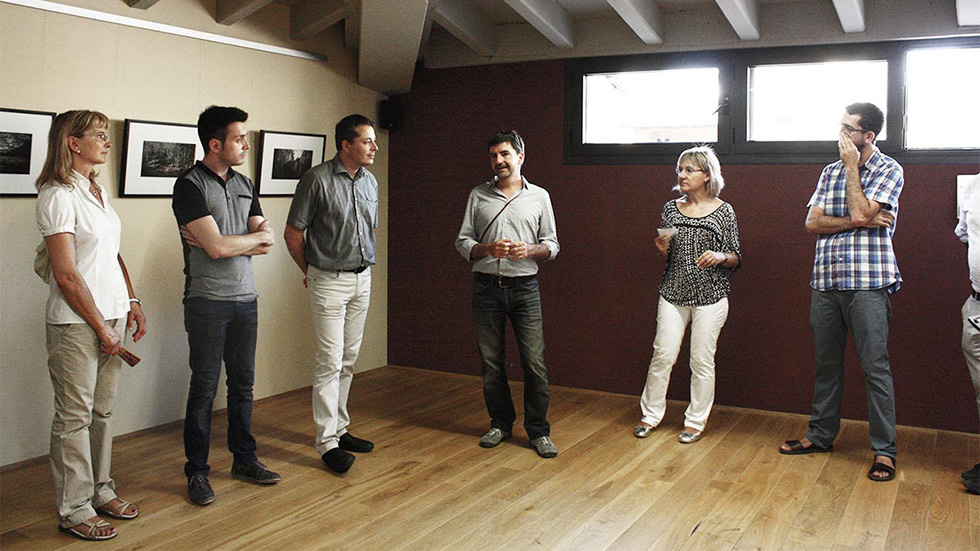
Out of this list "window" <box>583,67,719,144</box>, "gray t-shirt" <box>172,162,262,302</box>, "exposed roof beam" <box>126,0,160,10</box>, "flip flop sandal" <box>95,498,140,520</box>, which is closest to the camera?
"flip flop sandal" <box>95,498,140,520</box>

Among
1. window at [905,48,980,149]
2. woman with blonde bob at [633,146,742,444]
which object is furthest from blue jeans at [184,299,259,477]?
window at [905,48,980,149]

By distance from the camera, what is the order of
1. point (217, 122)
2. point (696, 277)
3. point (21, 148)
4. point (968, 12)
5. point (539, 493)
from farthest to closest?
point (696, 277)
point (968, 12)
point (21, 148)
point (539, 493)
point (217, 122)

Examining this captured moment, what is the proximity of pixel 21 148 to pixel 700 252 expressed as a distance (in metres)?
3.59

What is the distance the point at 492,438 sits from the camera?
15.6ft

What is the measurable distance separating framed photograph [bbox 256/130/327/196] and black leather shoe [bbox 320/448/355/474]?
208 cm

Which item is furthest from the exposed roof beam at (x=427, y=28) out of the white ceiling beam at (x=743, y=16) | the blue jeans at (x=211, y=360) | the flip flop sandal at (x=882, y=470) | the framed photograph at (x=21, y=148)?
the flip flop sandal at (x=882, y=470)

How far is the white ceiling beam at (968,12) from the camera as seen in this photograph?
15.4 feet

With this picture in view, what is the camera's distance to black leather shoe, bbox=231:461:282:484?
404 centimetres

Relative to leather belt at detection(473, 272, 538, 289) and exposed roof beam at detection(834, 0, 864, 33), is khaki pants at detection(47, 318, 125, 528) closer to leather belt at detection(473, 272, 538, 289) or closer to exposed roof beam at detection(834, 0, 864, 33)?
leather belt at detection(473, 272, 538, 289)

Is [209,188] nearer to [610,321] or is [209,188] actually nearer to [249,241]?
[249,241]

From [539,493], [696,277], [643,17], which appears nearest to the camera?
[539,493]

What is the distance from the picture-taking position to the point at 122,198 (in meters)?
4.71

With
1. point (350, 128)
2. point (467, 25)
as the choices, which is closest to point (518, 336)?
point (350, 128)

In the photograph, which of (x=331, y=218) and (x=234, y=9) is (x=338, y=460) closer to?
(x=331, y=218)
